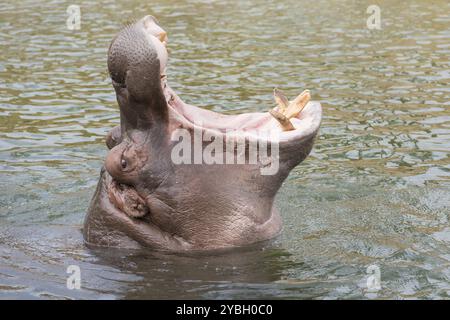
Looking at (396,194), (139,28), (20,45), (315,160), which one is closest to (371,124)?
(315,160)

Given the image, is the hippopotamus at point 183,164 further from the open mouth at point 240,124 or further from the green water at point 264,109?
the green water at point 264,109

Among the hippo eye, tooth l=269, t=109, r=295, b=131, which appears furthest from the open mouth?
the hippo eye

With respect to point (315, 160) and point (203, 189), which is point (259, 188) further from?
point (315, 160)

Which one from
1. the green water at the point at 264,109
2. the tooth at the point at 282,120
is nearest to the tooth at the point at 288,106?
the tooth at the point at 282,120

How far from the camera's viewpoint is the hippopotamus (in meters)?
5.52

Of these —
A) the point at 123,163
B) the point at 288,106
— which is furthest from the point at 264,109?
the point at 123,163

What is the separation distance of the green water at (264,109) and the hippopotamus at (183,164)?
210 millimetres

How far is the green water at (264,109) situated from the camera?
Result: 5.96 meters

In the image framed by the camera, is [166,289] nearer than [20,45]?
Yes

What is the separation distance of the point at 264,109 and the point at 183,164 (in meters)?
4.81

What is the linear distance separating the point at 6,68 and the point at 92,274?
7504 millimetres

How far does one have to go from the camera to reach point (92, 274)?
5.95 m

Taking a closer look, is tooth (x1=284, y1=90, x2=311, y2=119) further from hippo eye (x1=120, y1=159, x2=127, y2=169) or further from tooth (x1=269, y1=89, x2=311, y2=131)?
hippo eye (x1=120, y1=159, x2=127, y2=169)

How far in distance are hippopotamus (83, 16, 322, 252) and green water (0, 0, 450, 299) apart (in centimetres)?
21
